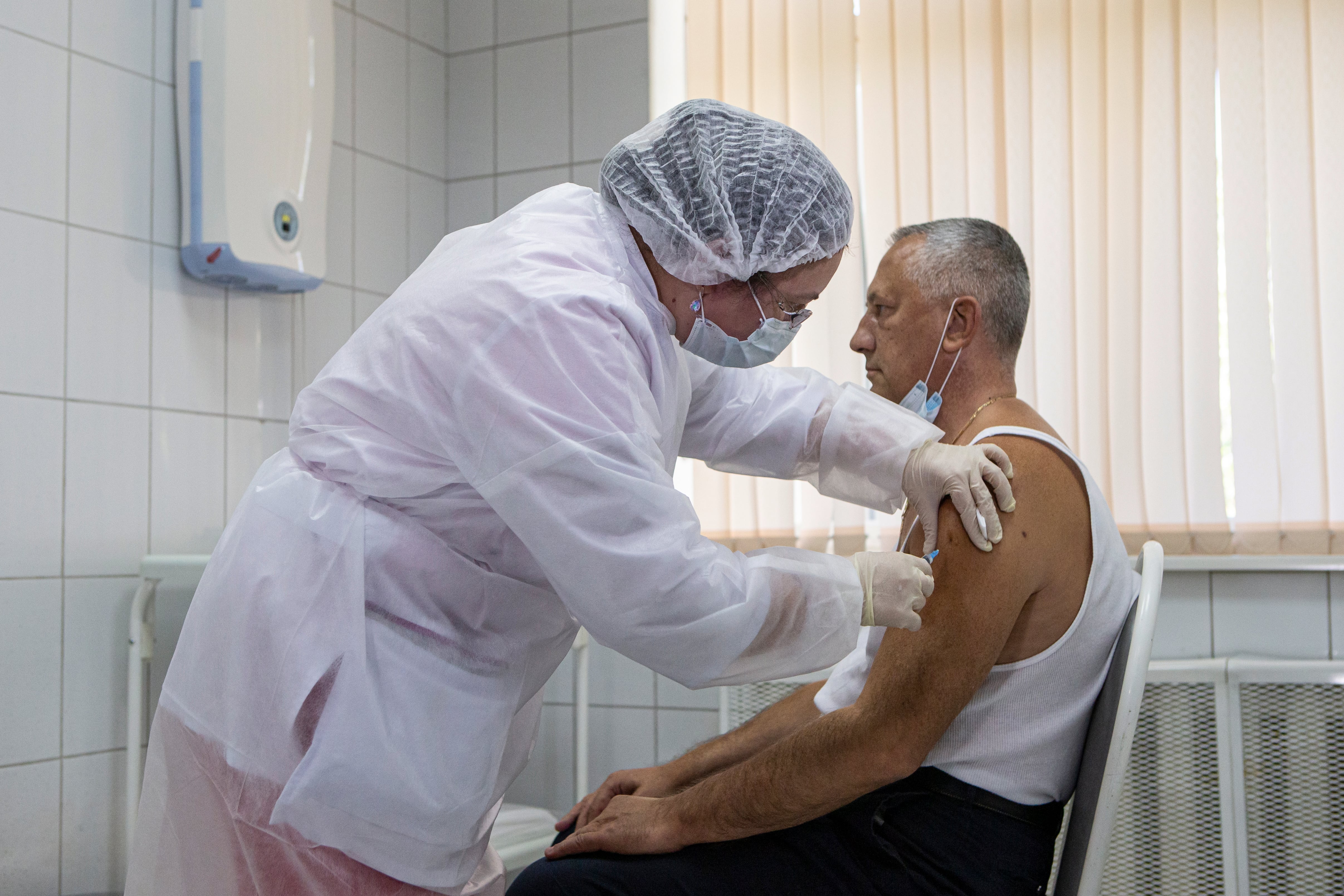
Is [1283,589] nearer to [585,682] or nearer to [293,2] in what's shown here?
[585,682]

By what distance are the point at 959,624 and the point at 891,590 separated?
112mm

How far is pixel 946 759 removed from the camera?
122 cm

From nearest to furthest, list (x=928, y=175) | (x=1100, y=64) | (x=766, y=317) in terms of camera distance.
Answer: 1. (x=766, y=317)
2. (x=1100, y=64)
3. (x=928, y=175)

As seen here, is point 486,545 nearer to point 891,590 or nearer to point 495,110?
point 891,590

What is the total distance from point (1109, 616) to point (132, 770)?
1760 mm

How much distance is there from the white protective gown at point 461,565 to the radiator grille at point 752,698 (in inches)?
49.2

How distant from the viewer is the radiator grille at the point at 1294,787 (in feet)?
6.86

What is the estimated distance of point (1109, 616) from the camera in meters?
1.23

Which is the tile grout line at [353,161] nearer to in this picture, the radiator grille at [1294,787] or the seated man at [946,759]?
the seated man at [946,759]

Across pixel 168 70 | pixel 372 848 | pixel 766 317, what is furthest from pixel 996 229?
pixel 168 70

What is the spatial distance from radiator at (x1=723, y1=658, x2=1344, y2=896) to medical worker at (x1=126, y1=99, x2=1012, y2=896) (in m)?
1.23

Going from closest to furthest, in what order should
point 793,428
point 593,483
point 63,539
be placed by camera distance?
point 593,483
point 793,428
point 63,539

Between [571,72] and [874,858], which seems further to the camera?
[571,72]

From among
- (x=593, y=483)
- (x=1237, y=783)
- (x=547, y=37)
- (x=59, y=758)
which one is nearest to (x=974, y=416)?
(x=593, y=483)
